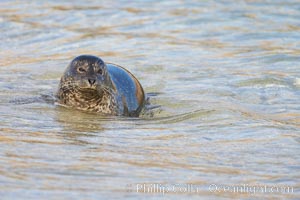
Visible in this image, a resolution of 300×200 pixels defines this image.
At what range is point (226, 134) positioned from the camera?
7.63 m

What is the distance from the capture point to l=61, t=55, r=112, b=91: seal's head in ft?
28.2

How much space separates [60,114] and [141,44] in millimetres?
4790

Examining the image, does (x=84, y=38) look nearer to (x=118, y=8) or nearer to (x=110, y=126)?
(x=118, y=8)

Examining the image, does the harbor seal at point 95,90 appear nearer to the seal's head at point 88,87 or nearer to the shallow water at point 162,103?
the seal's head at point 88,87

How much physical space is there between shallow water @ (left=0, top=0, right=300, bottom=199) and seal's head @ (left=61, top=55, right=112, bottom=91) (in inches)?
11.4

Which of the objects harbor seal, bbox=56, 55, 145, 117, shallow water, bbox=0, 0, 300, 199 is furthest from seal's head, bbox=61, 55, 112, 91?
shallow water, bbox=0, 0, 300, 199

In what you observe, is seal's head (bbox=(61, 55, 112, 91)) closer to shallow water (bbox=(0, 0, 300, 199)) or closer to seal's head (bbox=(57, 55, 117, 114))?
seal's head (bbox=(57, 55, 117, 114))

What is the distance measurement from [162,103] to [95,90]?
0.91m

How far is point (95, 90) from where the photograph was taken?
8.80m

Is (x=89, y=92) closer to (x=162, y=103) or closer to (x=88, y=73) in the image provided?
(x=88, y=73)

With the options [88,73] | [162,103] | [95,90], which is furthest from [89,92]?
[162,103]

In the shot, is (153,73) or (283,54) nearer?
(153,73)

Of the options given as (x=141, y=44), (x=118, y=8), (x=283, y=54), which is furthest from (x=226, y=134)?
(x=118, y=8)

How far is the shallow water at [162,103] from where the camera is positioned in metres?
5.93
